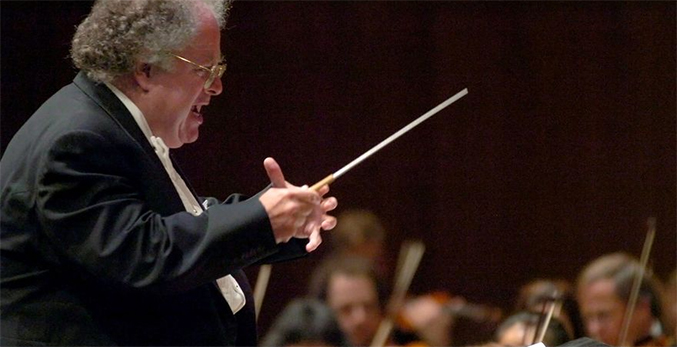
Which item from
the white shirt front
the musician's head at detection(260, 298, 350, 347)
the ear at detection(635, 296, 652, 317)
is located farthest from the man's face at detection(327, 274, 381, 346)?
the white shirt front

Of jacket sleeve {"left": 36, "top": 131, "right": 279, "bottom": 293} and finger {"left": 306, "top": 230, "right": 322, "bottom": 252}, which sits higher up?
jacket sleeve {"left": 36, "top": 131, "right": 279, "bottom": 293}

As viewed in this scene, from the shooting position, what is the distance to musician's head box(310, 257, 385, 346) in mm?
3287

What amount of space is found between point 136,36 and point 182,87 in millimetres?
98

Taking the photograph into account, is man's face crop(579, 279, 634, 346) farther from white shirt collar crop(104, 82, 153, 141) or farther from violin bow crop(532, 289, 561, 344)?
white shirt collar crop(104, 82, 153, 141)

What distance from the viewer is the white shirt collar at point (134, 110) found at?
64.1 inches

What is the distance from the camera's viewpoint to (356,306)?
3.29 metres

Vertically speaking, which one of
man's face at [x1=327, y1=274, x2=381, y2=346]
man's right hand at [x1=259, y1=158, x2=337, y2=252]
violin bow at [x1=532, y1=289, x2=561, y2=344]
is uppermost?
man's right hand at [x1=259, y1=158, x2=337, y2=252]

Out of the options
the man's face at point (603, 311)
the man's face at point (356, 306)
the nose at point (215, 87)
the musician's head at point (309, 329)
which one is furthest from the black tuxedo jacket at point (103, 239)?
the man's face at point (603, 311)

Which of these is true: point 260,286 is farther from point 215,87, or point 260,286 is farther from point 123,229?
point 123,229

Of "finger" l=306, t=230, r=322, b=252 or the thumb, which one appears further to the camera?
"finger" l=306, t=230, r=322, b=252

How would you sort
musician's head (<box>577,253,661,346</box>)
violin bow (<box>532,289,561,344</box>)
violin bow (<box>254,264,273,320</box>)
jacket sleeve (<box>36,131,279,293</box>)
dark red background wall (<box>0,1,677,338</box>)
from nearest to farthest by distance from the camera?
jacket sleeve (<box>36,131,279,293</box>) → violin bow (<box>532,289,561,344</box>) → musician's head (<box>577,253,661,346</box>) → violin bow (<box>254,264,273,320</box>) → dark red background wall (<box>0,1,677,338</box>)

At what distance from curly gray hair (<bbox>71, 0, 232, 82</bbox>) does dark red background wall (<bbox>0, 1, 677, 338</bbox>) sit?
8.99 ft

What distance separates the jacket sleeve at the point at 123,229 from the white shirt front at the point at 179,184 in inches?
4.1

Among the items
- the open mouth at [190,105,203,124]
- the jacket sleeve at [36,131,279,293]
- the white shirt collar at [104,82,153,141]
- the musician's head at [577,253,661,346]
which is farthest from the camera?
the musician's head at [577,253,661,346]
